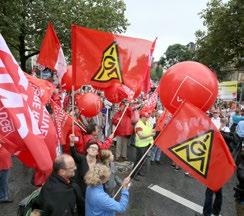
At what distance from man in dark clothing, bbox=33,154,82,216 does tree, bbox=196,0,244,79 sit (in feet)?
95.9

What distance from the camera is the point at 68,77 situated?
9.73 metres

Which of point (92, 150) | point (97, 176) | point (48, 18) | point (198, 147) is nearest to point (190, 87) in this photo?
point (198, 147)

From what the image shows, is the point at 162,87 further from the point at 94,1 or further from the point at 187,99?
the point at 94,1

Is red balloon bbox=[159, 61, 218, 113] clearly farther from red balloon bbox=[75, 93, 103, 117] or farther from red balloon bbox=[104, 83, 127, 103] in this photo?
red balloon bbox=[104, 83, 127, 103]

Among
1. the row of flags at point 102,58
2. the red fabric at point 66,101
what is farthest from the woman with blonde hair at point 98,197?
the red fabric at point 66,101

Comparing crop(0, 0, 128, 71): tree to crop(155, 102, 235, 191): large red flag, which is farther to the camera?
crop(0, 0, 128, 71): tree

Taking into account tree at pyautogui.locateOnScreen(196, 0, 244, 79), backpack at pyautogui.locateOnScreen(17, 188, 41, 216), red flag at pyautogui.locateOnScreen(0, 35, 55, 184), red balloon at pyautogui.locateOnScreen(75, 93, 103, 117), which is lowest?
tree at pyautogui.locateOnScreen(196, 0, 244, 79)

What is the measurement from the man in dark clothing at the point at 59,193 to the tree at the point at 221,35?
29233mm

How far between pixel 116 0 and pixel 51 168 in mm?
34158

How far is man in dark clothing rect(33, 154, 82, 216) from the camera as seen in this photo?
391 centimetres

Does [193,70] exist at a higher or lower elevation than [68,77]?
higher

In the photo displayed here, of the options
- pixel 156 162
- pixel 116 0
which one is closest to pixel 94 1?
pixel 116 0

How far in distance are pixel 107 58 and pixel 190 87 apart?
1611mm

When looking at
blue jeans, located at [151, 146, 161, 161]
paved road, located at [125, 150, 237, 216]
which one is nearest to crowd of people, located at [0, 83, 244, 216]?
paved road, located at [125, 150, 237, 216]
